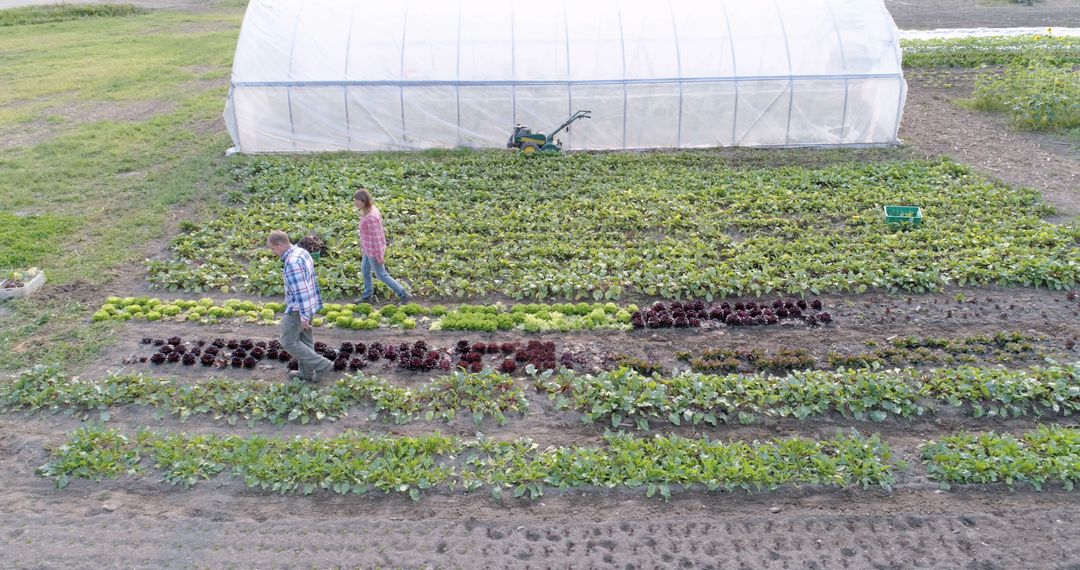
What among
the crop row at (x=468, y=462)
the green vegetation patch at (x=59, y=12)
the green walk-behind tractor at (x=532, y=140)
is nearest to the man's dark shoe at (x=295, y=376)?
the crop row at (x=468, y=462)

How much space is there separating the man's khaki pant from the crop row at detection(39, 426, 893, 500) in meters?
1.14

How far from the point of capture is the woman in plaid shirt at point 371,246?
34.4ft

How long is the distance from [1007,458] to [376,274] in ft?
26.5

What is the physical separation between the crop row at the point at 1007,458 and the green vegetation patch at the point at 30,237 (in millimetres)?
13244

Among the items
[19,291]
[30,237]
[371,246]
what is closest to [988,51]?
[371,246]

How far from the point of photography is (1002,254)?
1219cm

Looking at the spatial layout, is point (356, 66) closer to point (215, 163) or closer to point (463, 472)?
point (215, 163)

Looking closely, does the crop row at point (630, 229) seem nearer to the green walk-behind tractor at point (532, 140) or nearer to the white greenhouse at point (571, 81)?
the green walk-behind tractor at point (532, 140)

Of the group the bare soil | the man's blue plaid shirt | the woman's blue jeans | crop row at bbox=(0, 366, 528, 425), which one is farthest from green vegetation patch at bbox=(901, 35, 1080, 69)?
the man's blue plaid shirt

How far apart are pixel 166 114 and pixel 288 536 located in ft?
53.9

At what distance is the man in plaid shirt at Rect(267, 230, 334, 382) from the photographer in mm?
8594

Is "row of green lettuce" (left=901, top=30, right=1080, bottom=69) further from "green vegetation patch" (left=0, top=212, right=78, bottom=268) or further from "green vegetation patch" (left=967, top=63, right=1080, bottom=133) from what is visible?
"green vegetation patch" (left=0, top=212, right=78, bottom=268)

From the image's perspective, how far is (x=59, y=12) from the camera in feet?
107

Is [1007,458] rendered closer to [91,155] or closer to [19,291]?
[19,291]
